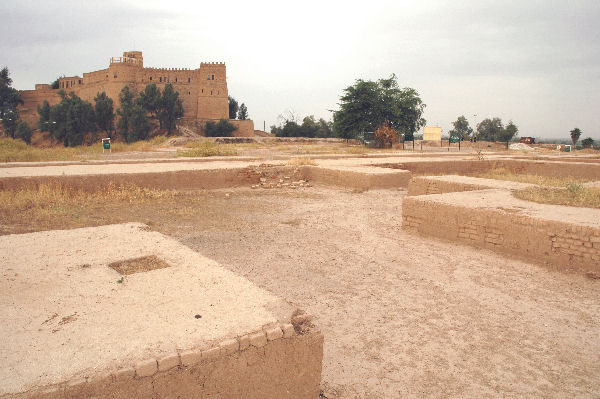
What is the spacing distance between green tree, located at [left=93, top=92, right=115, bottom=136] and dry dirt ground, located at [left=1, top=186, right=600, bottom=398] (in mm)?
44620

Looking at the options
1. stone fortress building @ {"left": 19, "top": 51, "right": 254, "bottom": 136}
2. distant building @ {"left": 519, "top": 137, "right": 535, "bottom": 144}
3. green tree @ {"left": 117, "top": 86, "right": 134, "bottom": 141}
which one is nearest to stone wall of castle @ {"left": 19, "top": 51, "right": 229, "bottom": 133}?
stone fortress building @ {"left": 19, "top": 51, "right": 254, "bottom": 136}

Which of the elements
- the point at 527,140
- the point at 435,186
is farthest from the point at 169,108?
the point at 435,186

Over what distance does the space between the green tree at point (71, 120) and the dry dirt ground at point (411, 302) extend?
4367 cm

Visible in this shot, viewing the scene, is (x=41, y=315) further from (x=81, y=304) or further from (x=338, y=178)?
(x=338, y=178)

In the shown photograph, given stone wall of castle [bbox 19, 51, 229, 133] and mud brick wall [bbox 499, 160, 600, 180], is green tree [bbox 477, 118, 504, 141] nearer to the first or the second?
stone wall of castle [bbox 19, 51, 229, 133]

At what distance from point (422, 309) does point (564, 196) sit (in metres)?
4.62

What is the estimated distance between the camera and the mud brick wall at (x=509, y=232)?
507 cm

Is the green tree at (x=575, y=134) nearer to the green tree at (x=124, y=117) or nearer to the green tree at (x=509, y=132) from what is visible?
the green tree at (x=509, y=132)

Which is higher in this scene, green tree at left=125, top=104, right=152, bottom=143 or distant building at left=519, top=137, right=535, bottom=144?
green tree at left=125, top=104, right=152, bottom=143

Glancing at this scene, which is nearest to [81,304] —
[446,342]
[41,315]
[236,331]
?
[41,315]

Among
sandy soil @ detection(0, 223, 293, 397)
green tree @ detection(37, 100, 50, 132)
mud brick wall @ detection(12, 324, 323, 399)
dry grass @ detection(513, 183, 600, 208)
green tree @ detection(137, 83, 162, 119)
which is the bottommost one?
mud brick wall @ detection(12, 324, 323, 399)

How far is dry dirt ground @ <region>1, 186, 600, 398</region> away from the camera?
120 inches

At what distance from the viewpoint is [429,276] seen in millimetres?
5004

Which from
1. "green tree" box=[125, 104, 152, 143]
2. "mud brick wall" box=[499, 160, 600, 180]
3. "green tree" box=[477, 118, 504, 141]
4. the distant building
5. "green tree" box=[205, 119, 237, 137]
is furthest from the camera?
"green tree" box=[477, 118, 504, 141]
